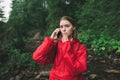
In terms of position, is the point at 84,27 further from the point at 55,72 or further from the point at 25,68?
the point at 55,72

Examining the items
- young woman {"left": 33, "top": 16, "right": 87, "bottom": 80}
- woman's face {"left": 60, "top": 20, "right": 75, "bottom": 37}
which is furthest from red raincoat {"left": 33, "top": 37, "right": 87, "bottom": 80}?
woman's face {"left": 60, "top": 20, "right": 75, "bottom": 37}

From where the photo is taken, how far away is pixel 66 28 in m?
4.40

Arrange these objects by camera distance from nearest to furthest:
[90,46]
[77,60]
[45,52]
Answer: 1. [77,60]
2. [45,52]
3. [90,46]

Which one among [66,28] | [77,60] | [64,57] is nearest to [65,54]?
[64,57]

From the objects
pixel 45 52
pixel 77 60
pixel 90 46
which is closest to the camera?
pixel 77 60

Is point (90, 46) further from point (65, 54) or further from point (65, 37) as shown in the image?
point (65, 54)

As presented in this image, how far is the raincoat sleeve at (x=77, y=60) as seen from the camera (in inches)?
162

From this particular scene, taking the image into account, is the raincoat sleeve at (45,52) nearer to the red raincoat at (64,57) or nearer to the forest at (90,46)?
the red raincoat at (64,57)

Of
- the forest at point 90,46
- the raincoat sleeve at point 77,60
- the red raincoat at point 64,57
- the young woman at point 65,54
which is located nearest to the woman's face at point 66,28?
the young woman at point 65,54

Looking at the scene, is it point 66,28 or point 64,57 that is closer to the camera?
point 64,57

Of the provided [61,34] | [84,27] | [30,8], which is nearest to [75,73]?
[61,34]

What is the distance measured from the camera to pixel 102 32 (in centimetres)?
1554

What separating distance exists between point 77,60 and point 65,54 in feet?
0.65

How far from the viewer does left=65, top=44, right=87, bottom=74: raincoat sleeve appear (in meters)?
4.12
